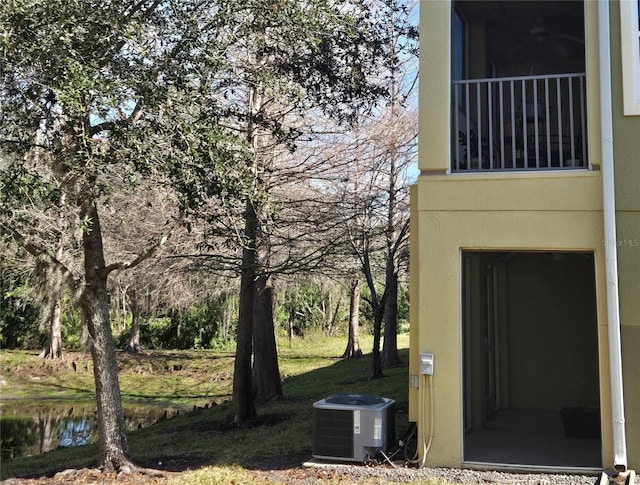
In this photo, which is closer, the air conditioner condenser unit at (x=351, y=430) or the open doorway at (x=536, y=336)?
the air conditioner condenser unit at (x=351, y=430)

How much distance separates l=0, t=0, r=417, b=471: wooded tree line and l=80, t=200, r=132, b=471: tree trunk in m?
0.02

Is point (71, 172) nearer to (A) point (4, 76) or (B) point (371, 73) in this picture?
(A) point (4, 76)

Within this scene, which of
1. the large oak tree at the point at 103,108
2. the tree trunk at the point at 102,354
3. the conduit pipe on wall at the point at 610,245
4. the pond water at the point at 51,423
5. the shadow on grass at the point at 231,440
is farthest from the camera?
the pond water at the point at 51,423

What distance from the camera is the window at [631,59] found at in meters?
5.60

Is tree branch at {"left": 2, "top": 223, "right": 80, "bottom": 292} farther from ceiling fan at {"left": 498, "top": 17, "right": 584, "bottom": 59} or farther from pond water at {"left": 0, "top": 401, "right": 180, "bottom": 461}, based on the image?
ceiling fan at {"left": 498, "top": 17, "right": 584, "bottom": 59}

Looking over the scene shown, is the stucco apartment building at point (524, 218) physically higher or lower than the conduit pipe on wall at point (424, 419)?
higher

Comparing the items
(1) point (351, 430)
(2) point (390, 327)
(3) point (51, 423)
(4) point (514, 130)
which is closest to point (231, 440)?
(1) point (351, 430)

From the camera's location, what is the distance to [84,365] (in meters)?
22.8

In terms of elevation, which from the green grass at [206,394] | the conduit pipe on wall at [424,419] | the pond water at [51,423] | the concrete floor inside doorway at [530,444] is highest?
the conduit pipe on wall at [424,419]

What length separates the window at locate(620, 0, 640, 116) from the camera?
5.60m

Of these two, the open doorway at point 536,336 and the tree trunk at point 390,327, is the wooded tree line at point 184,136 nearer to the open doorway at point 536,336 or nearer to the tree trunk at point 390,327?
the open doorway at point 536,336

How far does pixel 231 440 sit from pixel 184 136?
4.93 meters

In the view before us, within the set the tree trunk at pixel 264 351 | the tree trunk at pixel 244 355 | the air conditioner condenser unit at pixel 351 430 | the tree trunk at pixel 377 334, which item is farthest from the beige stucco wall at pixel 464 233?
the tree trunk at pixel 377 334

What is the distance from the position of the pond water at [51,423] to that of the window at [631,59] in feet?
36.7
